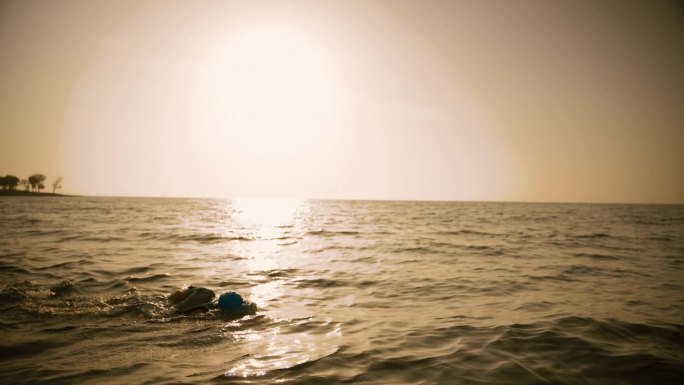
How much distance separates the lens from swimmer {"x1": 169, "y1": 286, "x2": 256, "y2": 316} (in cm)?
728

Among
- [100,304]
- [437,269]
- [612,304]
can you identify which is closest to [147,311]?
[100,304]

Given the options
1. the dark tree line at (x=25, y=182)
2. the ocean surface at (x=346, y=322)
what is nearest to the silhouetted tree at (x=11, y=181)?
the dark tree line at (x=25, y=182)

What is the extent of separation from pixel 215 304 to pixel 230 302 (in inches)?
19.5

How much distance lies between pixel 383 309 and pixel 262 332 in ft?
9.00

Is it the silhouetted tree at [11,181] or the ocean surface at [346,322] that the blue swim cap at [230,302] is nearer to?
the ocean surface at [346,322]

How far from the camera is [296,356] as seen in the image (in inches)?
199

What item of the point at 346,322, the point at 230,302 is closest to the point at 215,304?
the point at 230,302

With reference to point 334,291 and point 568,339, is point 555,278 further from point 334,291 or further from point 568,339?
point 334,291

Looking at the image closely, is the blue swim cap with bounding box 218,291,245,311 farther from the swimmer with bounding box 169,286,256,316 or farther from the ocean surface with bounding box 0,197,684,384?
the ocean surface with bounding box 0,197,684,384

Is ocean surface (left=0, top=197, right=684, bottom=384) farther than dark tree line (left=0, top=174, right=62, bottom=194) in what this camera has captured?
No

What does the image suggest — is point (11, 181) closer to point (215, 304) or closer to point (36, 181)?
point (36, 181)

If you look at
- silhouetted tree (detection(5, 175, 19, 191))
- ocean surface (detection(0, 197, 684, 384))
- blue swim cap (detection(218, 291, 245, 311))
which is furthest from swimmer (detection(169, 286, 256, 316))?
silhouetted tree (detection(5, 175, 19, 191))

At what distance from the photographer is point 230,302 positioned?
24.0ft

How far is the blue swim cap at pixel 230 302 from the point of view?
288 inches
